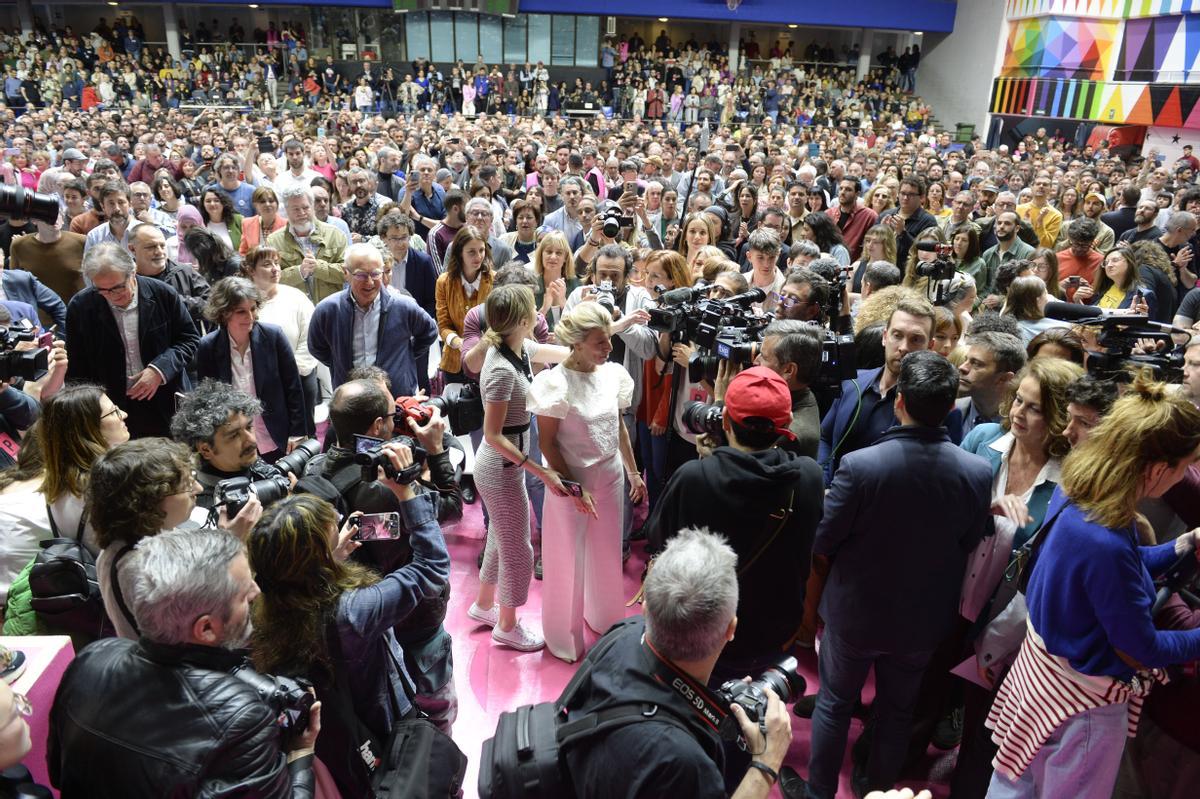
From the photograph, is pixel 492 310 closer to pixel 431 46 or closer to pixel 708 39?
pixel 431 46

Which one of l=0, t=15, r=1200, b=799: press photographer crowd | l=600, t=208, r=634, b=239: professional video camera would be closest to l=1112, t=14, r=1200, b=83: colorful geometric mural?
l=0, t=15, r=1200, b=799: press photographer crowd

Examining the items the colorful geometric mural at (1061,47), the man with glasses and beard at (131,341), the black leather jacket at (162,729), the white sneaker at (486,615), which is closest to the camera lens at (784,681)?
the black leather jacket at (162,729)

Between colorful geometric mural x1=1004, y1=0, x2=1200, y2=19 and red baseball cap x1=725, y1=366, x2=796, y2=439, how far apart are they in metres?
18.7

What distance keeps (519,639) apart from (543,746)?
1.90 meters

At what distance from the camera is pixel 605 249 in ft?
12.7

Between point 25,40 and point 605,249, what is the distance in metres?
26.3

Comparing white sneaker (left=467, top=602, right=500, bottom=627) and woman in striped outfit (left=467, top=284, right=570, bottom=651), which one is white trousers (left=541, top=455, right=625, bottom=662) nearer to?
woman in striped outfit (left=467, top=284, right=570, bottom=651)

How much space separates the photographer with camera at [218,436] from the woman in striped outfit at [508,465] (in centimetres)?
82

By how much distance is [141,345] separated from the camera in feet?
11.6

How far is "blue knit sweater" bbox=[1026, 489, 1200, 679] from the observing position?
1.77 m

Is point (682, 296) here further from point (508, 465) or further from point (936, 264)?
point (936, 264)

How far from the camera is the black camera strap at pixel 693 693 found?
1402mm

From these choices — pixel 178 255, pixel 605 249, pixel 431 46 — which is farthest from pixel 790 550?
pixel 431 46

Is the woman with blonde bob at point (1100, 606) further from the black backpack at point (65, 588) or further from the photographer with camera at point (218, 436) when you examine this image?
the black backpack at point (65, 588)
